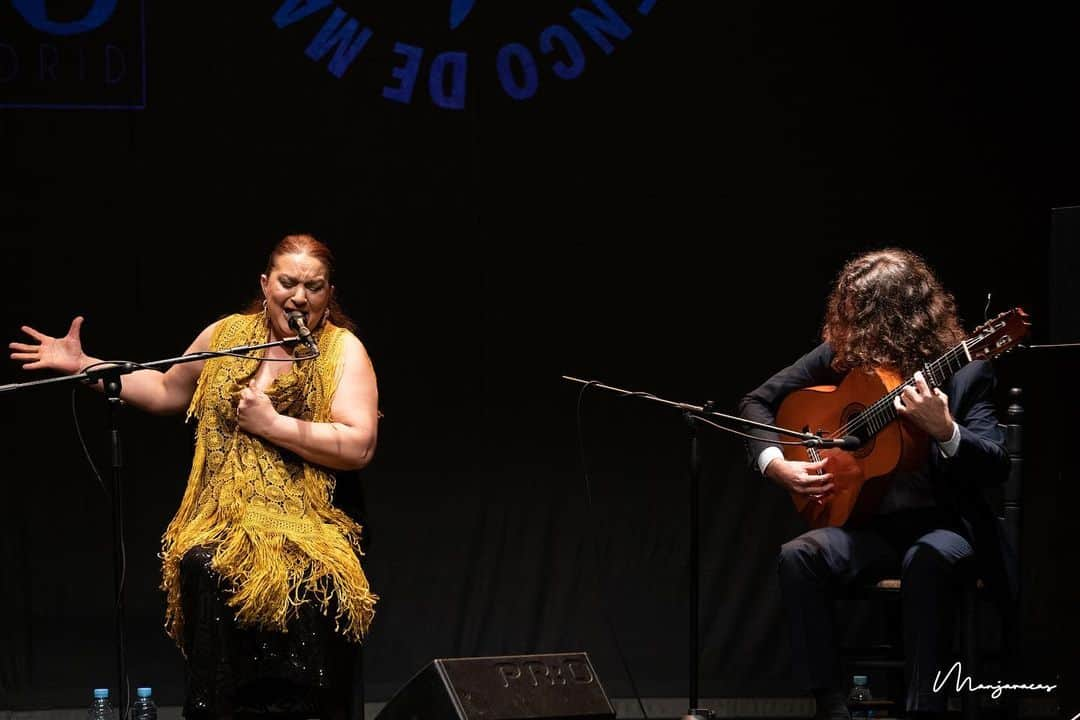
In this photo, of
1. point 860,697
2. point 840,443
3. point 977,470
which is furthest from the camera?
point 860,697

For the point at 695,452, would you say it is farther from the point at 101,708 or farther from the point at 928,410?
the point at 101,708

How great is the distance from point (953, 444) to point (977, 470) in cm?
11

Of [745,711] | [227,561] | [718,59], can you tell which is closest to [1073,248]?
[718,59]

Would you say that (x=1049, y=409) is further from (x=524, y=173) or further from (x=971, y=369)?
(x=524, y=173)

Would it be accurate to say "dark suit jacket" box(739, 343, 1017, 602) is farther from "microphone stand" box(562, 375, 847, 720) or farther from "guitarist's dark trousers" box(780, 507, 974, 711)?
"microphone stand" box(562, 375, 847, 720)

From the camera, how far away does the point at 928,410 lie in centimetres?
372

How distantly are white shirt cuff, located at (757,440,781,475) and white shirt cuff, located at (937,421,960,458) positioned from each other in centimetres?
54

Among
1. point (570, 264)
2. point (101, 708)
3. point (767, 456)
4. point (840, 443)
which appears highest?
point (570, 264)

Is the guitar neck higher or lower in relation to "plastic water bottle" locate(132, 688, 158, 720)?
higher

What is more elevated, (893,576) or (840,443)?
(840,443)

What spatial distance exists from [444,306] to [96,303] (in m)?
1.16

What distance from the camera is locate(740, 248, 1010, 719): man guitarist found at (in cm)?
379
